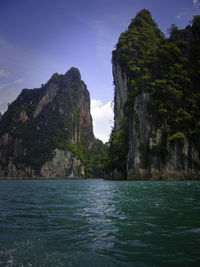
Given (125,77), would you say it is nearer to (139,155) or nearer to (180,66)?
(180,66)

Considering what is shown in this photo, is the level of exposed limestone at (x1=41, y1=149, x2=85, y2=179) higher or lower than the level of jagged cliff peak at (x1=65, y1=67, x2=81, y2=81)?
lower

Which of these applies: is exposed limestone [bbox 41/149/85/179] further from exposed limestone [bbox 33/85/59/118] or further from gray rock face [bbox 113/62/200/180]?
gray rock face [bbox 113/62/200/180]

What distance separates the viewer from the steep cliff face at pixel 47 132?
128 m

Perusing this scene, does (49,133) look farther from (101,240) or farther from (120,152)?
(101,240)

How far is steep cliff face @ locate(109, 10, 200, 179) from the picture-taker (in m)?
40.0

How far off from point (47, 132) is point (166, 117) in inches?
4313

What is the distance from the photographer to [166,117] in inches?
1693

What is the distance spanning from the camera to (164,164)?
40750 mm

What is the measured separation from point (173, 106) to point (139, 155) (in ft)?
39.0

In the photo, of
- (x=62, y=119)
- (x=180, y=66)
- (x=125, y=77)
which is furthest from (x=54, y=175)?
(x=180, y=66)

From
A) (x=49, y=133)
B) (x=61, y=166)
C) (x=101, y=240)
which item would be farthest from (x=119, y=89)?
(x=49, y=133)

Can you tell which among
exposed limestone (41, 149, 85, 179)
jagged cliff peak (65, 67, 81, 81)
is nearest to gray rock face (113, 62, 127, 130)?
exposed limestone (41, 149, 85, 179)

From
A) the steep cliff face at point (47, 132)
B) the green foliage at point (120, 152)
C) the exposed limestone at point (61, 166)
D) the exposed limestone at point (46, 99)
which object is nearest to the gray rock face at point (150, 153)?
the green foliage at point (120, 152)

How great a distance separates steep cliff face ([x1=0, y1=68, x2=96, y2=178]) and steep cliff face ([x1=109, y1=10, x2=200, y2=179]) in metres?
80.1
